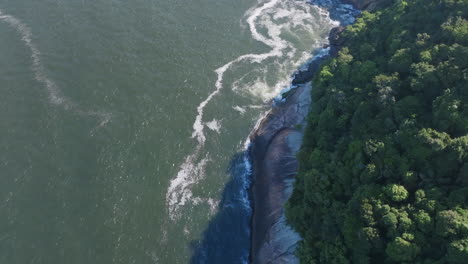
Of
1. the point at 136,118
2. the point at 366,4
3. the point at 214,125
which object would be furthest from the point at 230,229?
the point at 366,4

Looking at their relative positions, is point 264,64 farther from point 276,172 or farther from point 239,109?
point 276,172

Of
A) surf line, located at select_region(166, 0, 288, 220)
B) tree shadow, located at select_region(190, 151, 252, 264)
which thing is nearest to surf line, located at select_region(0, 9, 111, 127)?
surf line, located at select_region(166, 0, 288, 220)

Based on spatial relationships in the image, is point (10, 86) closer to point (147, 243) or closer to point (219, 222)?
point (147, 243)

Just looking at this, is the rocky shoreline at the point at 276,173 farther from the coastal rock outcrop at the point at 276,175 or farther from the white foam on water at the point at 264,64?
the white foam on water at the point at 264,64

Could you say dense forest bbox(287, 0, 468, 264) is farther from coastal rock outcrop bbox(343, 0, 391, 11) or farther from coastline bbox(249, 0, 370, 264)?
coastal rock outcrop bbox(343, 0, 391, 11)

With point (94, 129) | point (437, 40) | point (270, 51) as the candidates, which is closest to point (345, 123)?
point (437, 40)

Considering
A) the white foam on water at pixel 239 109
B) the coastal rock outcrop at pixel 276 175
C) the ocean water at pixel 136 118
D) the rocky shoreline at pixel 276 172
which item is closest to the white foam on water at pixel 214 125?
the ocean water at pixel 136 118
